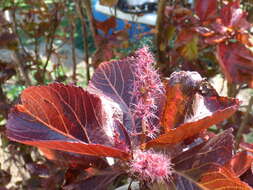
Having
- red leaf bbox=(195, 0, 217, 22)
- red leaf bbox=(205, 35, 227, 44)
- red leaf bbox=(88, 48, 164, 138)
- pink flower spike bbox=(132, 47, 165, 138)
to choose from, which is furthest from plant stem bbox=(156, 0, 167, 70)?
pink flower spike bbox=(132, 47, 165, 138)

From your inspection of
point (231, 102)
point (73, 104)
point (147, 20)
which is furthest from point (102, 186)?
point (147, 20)

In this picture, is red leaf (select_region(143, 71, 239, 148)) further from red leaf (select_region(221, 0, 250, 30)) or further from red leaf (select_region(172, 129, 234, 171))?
red leaf (select_region(221, 0, 250, 30))

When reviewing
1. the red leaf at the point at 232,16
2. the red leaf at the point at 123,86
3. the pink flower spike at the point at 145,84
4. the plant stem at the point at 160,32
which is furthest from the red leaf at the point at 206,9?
the pink flower spike at the point at 145,84

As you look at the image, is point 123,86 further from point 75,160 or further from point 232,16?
point 232,16

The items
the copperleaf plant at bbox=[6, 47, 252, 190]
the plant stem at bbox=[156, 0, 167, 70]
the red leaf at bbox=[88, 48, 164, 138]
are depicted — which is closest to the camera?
the copperleaf plant at bbox=[6, 47, 252, 190]

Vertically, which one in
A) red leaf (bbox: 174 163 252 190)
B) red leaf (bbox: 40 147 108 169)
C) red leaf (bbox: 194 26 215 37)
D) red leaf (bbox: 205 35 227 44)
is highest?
red leaf (bbox: 194 26 215 37)

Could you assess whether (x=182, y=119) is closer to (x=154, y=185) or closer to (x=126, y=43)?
(x=154, y=185)
